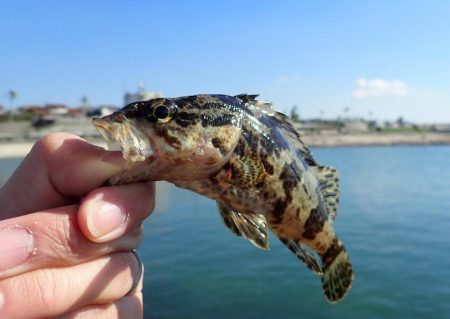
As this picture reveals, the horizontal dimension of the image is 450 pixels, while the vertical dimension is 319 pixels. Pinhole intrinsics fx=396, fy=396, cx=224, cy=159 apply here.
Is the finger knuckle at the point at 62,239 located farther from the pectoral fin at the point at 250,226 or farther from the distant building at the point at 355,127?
the distant building at the point at 355,127

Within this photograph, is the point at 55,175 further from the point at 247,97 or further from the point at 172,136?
the point at 247,97

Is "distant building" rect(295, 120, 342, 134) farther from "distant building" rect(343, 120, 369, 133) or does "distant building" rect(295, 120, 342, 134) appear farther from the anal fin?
the anal fin


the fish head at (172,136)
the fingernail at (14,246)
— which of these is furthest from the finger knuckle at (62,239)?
the fish head at (172,136)

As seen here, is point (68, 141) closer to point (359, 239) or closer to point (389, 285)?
point (389, 285)

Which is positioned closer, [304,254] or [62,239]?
[62,239]

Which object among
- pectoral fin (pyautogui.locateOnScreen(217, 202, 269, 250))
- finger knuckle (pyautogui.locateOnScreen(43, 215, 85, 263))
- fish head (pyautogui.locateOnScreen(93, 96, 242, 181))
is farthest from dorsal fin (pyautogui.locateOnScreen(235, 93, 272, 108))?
finger knuckle (pyautogui.locateOnScreen(43, 215, 85, 263))

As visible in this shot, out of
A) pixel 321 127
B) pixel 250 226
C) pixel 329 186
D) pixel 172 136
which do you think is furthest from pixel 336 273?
pixel 321 127

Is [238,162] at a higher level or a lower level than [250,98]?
lower
